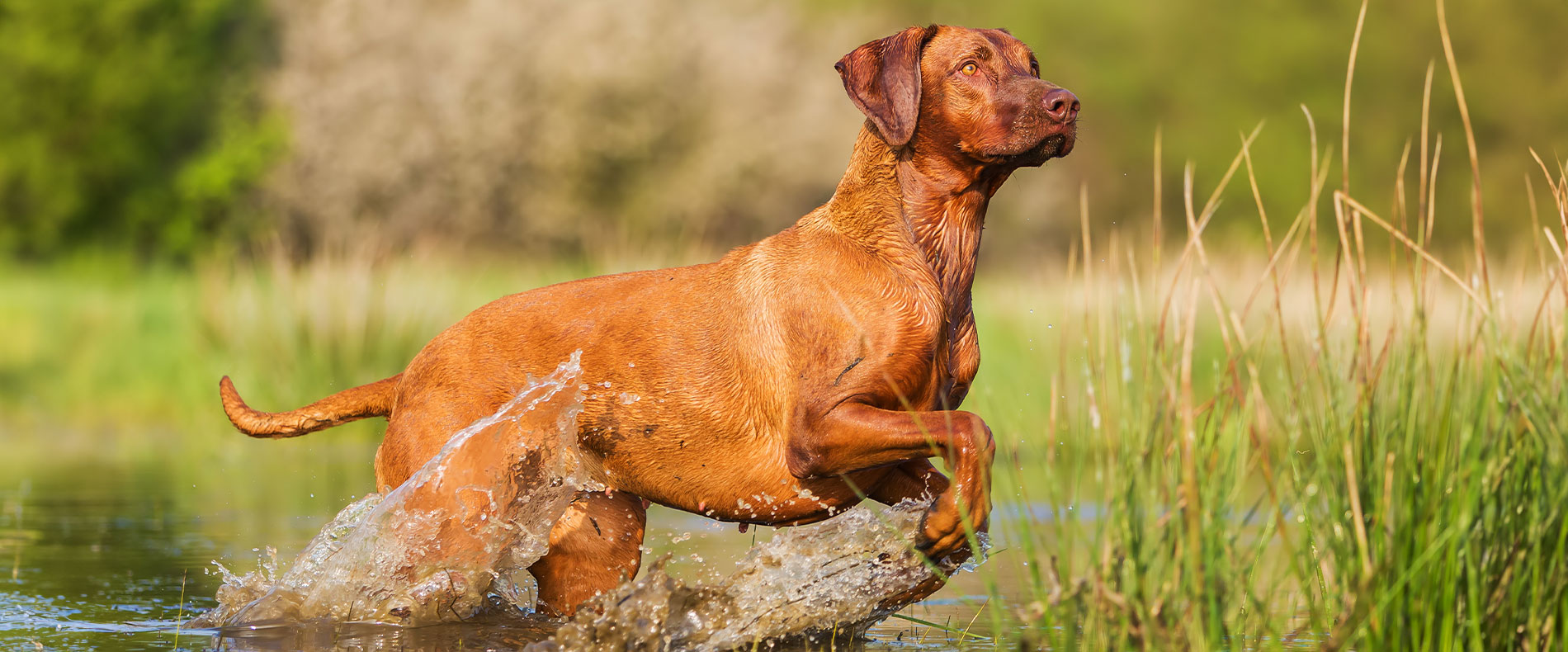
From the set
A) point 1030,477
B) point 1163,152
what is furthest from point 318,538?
point 1163,152

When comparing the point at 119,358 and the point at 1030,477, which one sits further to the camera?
the point at 119,358

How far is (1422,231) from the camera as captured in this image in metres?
3.71

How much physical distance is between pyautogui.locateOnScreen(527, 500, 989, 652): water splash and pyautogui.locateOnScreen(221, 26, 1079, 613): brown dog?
118 mm

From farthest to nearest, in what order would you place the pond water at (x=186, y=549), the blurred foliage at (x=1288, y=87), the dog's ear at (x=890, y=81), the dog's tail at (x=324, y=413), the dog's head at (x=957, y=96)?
the blurred foliage at (x=1288, y=87), the dog's tail at (x=324, y=413), the pond water at (x=186, y=549), the dog's ear at (x=890, y=81), the dog's head at (x=957, y=96)

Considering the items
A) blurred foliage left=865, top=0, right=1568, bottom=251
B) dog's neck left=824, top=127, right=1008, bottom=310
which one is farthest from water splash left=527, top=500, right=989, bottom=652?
blurred foliage left=865, top=0, right=1568, bottom=251

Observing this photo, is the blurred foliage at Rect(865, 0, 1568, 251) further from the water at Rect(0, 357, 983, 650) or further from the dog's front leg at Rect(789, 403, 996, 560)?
the dog's front leg at Rect(789, 403, 996, 560)

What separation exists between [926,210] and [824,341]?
54cm

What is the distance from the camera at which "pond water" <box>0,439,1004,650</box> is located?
4969 mm

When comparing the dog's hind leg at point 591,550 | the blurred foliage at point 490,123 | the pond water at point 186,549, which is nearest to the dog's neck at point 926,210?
the pond water at point 186,549

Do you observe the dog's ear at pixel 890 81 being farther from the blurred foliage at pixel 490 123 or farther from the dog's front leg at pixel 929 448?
the blurred foliage at pixel 490 123

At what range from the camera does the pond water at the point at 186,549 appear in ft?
16.3

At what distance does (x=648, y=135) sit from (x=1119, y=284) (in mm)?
28199

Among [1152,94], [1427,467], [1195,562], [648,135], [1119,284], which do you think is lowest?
[1195,562]

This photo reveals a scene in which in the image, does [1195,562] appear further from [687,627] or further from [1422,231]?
[687,627]
